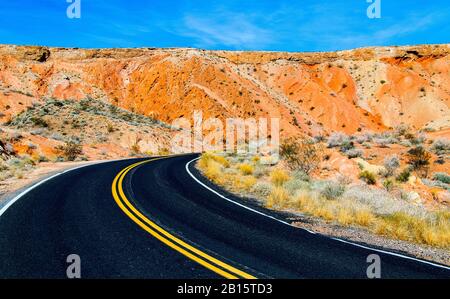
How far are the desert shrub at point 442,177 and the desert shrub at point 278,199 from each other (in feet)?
38.4

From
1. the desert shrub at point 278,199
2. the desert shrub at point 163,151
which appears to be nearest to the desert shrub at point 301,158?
the desert shrub at point 278,199

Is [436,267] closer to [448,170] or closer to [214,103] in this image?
[448,170]

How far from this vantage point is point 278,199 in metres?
12.9

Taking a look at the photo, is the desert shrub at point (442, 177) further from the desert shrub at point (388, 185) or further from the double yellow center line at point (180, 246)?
the double yellow center line at point (180, 246)

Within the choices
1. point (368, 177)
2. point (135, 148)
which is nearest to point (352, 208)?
point (368, 177)

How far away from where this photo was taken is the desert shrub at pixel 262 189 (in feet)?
47.2

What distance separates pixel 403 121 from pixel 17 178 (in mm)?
66767

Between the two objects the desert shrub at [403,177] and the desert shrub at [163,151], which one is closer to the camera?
the desert shrub at [403,177]

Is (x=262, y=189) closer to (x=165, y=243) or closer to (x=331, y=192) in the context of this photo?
(x=331, y=192)

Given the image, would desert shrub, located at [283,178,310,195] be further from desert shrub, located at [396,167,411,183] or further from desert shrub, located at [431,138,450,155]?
desert shrub, located at [431,138,450,155]
